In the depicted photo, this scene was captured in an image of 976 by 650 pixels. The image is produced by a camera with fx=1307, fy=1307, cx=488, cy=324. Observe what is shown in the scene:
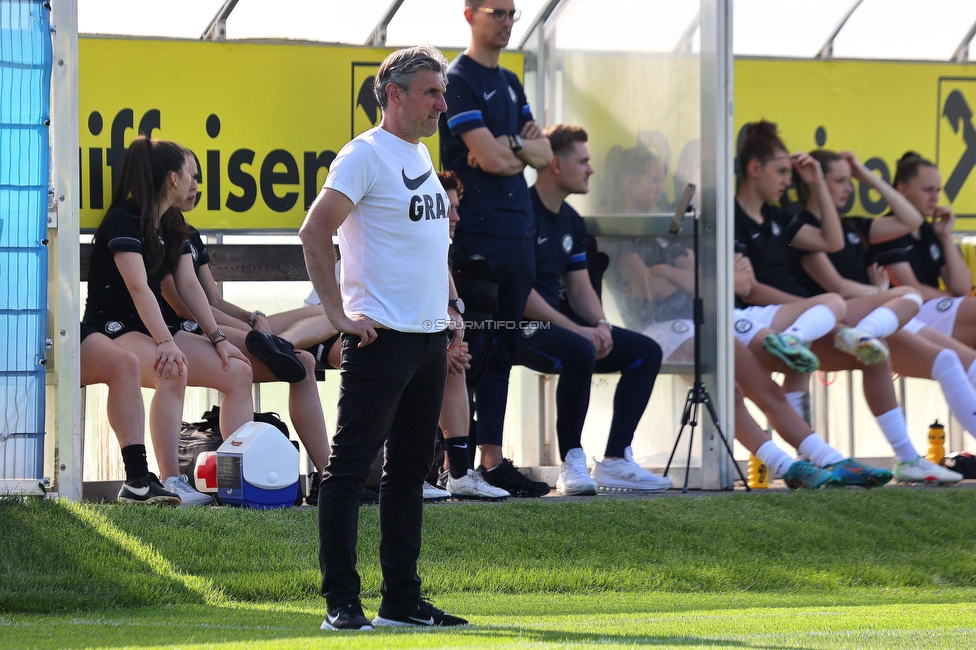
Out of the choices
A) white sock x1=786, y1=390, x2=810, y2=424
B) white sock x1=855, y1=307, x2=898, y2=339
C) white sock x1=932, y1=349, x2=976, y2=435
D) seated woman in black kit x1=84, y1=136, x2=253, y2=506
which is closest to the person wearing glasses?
seated woman in black kit x1=84, y1=136, x2=253, y2=506

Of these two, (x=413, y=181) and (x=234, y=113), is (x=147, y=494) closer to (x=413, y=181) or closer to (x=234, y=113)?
(x=413, y=181)

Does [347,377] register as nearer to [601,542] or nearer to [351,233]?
[351,233]

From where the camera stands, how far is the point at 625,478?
699cm

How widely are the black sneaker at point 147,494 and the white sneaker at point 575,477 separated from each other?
2.06 m

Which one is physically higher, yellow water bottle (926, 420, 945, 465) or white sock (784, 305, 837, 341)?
white sock (784, 305, 837, 341)

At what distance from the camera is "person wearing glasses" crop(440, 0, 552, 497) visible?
6656mm

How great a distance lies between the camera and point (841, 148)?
936cm

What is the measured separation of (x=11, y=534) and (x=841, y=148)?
6496 millimetres

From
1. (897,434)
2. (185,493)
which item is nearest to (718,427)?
(897,434)

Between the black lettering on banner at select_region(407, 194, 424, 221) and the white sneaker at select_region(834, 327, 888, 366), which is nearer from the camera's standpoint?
the black lettering on banner at select_region(407, 194, 424, 221)

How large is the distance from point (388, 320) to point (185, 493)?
233cm

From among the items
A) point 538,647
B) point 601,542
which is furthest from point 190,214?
point 538,647

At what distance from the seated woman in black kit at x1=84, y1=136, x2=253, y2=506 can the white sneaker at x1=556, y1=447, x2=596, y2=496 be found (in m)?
1.71

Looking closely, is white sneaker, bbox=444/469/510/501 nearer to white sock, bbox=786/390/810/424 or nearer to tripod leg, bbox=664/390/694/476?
tripod leg, bbox=664/390/694/476
